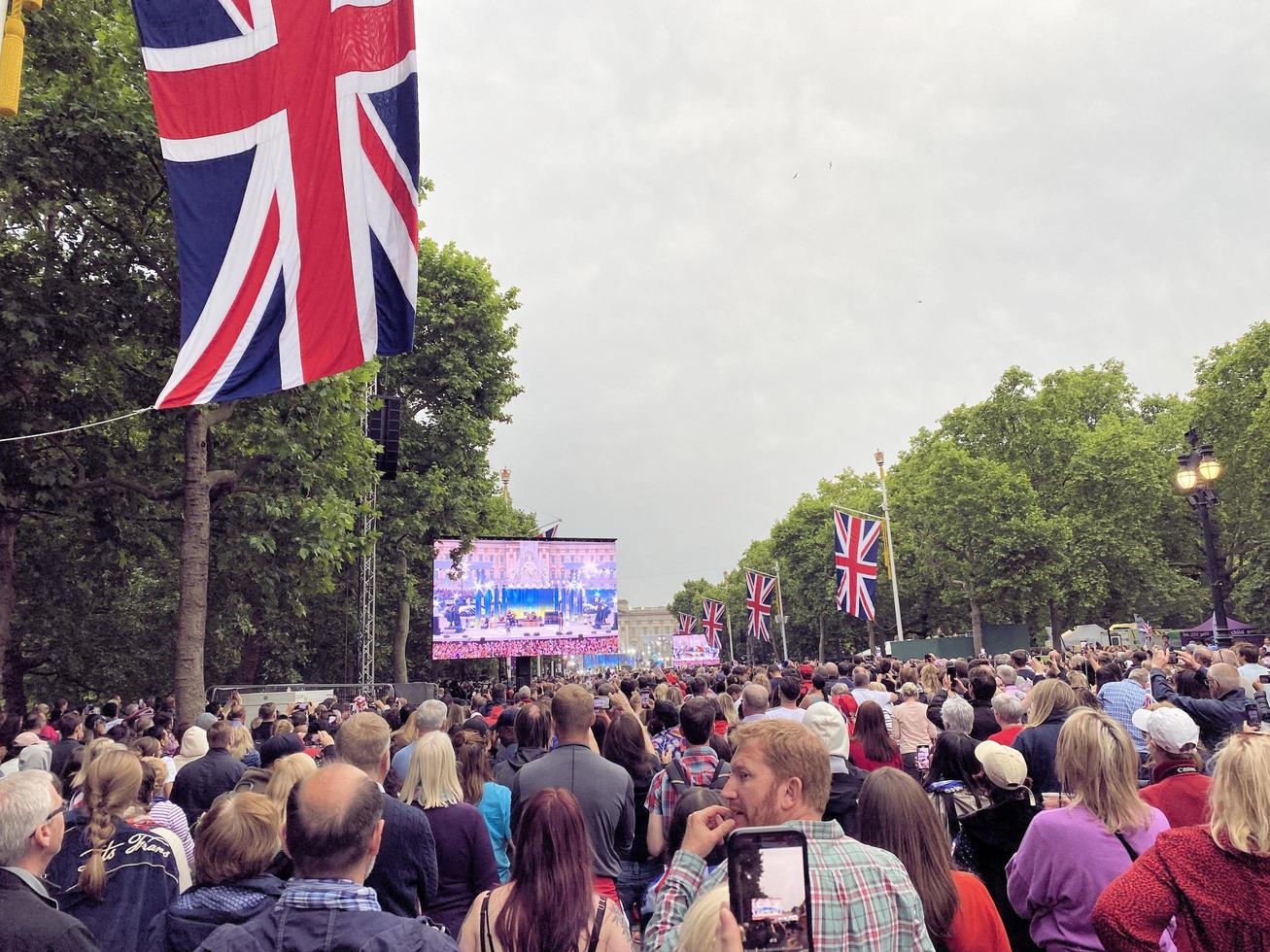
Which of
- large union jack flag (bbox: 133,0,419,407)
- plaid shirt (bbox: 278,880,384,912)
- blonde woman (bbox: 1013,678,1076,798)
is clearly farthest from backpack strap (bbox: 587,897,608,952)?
large union jack flag (bbox: 133,0,419,407)

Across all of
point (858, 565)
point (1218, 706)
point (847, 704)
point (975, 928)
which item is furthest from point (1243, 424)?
point (975, 928)

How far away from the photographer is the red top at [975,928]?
9.86 ft

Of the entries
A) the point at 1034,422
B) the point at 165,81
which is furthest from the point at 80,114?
the point at 1034,422

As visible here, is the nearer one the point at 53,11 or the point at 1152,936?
the point at 1152,936

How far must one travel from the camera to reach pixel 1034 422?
151 feet

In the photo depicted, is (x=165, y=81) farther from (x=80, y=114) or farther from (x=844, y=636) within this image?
(x=844, y=636)

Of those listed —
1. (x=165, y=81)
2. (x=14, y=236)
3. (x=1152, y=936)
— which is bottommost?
(x=1152, y=936)

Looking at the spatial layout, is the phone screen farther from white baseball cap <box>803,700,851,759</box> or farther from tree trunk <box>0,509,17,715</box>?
tree trunk <box>0,509,17,715</box>

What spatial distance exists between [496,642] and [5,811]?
28140 mm

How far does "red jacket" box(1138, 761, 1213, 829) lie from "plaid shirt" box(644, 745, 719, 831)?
7.99 feet

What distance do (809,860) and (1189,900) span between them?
3.77 feet

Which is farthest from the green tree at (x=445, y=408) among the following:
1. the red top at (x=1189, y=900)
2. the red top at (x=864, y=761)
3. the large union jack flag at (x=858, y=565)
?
the red top at (x=1189, y=900)

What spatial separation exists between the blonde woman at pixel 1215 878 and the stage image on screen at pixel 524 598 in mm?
27723

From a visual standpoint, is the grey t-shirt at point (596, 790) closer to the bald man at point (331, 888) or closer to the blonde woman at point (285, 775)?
the blonde woman at point (285, 775)
